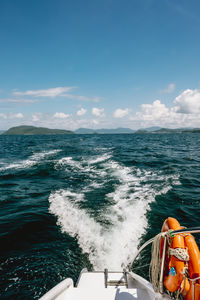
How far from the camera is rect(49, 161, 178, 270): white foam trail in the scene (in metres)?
4.45

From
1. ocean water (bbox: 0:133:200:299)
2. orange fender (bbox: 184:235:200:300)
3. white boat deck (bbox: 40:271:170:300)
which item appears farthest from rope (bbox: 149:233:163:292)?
ocean water (bbox: 0:133:200:299)

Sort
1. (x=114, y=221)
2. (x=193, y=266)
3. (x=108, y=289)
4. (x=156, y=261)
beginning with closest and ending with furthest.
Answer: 1. (x=193, y=266)
2. (x=156, y=261)
3. (x=108, y=289)
4. (x=114, y=221)

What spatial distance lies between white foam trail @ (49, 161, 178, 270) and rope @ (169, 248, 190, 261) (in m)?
2.36

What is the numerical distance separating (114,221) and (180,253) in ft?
12.9

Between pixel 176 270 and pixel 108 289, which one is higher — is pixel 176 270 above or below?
above

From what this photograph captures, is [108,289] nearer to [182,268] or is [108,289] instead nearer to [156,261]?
[156,261]

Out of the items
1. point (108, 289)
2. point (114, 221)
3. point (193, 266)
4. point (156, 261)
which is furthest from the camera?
point (114, 221)

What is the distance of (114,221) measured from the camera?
5926 millimetres

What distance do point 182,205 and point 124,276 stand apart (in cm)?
539

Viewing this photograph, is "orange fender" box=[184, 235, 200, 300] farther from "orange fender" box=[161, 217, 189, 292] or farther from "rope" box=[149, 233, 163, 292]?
"rope" box=[149, 233, 163, 292]

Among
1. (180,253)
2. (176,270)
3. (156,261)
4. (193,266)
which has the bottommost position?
(156,261)

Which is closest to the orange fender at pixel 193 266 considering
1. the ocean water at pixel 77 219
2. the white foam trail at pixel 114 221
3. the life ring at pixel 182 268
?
the life ring at pixel 182 268

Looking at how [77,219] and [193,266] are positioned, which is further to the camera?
[77,219]

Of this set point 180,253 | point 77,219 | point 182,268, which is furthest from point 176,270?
point 77,219
